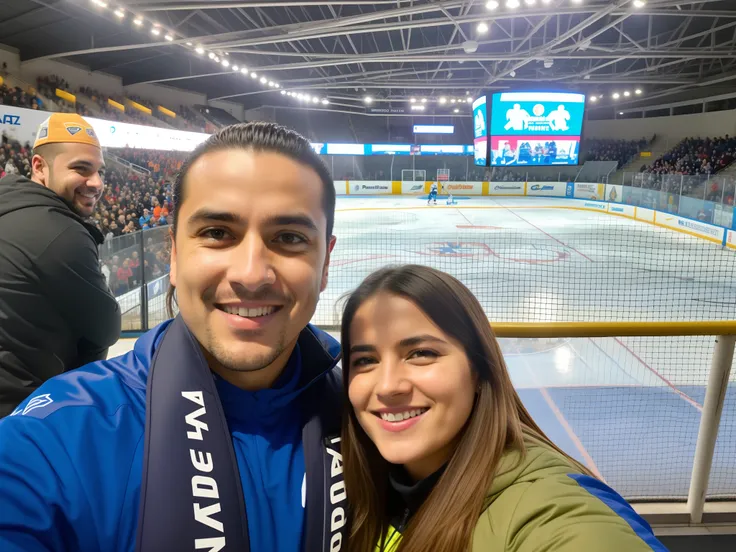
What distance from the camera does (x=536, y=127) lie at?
38.3 feet

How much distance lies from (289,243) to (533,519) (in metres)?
0.78

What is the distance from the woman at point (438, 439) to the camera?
3.62ft

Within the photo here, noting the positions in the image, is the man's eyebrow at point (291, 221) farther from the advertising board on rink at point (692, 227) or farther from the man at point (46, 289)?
the advertising board on rink at point (692, 227)

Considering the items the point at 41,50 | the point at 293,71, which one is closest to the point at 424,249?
the point at 41,50

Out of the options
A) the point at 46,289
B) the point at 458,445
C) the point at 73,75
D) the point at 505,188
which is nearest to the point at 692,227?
the point at 505,188

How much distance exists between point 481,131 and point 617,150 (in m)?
23.8

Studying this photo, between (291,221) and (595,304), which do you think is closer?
(291,221)

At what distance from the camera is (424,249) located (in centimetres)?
1284

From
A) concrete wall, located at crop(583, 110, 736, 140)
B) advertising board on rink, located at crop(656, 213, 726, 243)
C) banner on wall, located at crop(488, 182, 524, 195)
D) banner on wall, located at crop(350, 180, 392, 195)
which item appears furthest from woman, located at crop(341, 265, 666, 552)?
banner on wall, located at crop(350, 180, 392, 195)

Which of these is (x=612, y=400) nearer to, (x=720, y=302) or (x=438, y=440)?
(x=438, y=440)

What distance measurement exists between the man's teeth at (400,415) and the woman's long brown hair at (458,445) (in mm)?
96

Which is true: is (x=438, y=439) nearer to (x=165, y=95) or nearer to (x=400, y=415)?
(x=400, y=415)

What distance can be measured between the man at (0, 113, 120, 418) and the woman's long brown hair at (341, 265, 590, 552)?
99 cm

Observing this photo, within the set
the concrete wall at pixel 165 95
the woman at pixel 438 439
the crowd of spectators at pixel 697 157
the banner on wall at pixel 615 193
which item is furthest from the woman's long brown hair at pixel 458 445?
the concrete wall at pixel 165 95
